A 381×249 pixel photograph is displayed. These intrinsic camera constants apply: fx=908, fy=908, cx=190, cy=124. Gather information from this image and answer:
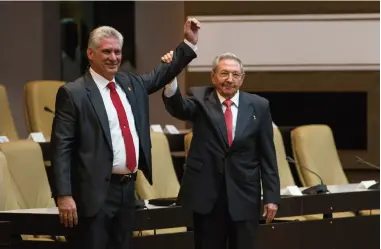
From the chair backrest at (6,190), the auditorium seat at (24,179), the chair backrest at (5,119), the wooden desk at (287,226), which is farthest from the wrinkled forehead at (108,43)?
the chair backrest at (5,119)

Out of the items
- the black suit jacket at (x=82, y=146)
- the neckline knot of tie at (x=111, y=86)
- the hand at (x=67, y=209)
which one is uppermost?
the neckline knot of tie at (x=111, y=86)

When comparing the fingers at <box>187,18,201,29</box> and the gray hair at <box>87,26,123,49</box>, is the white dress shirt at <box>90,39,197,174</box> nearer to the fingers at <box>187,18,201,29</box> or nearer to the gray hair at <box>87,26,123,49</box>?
the gray hair at <box>87,26,123,49</box>

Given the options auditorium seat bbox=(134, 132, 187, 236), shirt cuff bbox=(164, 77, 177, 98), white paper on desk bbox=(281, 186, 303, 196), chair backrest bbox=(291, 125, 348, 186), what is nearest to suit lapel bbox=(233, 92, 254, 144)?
shirt cuff bbox=(164, 77, 177, 98)

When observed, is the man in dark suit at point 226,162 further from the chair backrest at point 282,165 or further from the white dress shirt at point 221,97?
the chair backrest at point 282,165

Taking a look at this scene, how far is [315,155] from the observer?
6.06m

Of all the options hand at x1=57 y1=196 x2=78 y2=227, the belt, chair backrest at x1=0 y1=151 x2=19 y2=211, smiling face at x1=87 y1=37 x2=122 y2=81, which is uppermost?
smiling face at x1=87 y1=37 x2=122 y2=81

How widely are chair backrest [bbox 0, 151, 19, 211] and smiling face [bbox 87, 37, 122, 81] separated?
1.03 metres

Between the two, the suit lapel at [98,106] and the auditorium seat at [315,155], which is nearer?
the suit lapel at [98,106]

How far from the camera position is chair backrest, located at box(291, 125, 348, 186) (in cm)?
600

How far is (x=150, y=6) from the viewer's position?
872 cm

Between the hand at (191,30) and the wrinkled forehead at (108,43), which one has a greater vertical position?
the hand at (191,30)

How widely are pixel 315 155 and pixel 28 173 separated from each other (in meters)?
2.24

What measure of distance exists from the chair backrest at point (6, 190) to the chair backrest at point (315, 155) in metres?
2.26

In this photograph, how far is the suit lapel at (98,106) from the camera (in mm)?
3232
